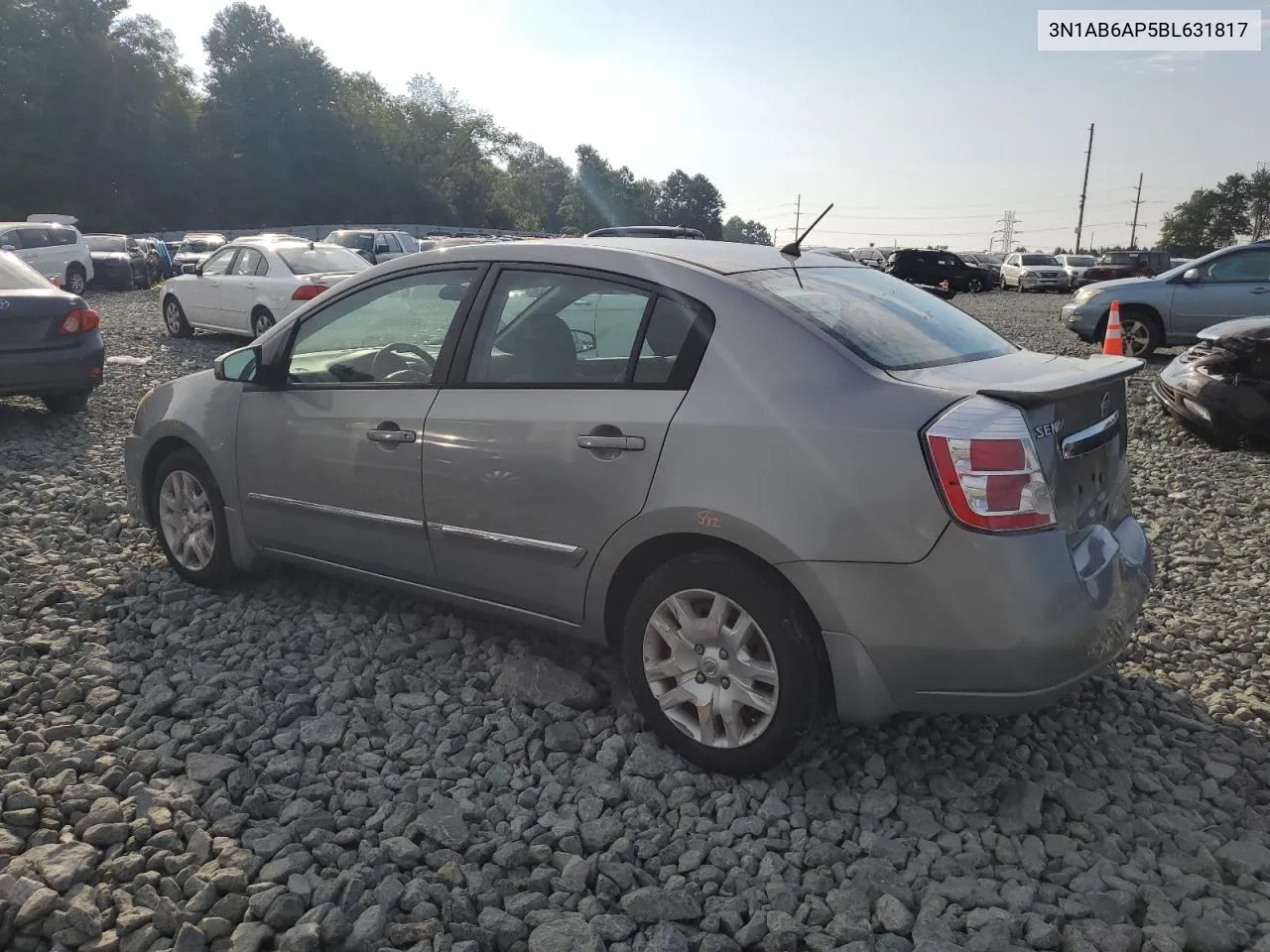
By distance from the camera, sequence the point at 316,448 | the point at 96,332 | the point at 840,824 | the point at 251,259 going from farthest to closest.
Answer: the point at 251,259, the point at 96,332, the point at 316,448, the point at 840,824

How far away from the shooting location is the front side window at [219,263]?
14102mm

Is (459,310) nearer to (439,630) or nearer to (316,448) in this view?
(316,448)

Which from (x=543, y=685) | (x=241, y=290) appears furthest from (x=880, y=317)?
(x=241, y=290)

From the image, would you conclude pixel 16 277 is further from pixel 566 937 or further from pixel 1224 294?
pixel 1224 294

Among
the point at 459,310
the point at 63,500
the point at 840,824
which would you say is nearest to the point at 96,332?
the point at 63,500

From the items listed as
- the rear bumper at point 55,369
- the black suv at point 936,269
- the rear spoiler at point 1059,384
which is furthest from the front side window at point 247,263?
the black suv at point 936,269

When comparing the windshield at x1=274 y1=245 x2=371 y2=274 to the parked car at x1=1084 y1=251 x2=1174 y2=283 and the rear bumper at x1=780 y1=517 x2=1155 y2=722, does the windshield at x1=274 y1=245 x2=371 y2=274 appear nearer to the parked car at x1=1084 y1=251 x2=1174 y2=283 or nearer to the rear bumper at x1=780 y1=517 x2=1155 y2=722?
the rear bumper at x1=780 y1=517 x2=1155 y2=722

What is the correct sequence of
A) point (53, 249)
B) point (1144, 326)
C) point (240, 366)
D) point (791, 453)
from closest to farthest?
1. point (791, 453)
2. point (240, 366)
3. point (1144, 326)
4. point (53, 249)

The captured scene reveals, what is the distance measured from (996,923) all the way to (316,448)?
2985mm

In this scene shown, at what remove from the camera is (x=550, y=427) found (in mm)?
3363

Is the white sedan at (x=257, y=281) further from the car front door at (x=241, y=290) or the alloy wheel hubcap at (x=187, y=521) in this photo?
the alloy wheel hubcap at (x=187, y=521)

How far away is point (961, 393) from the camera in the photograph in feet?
9.25

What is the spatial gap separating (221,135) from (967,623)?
3477 inches

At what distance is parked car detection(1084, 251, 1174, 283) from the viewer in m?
31.8
